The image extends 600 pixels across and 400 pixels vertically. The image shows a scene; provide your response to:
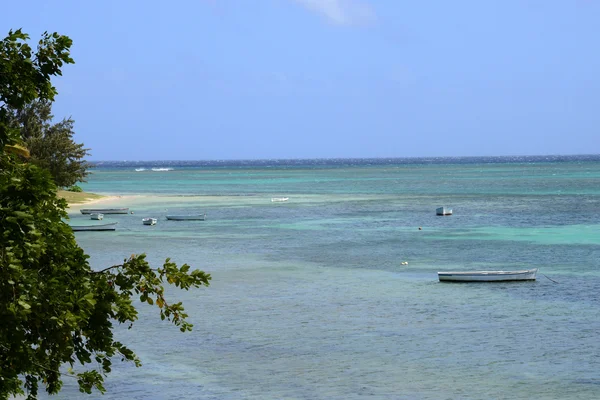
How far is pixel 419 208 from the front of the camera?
85.5 metres

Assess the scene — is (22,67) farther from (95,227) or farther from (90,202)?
(90,202)

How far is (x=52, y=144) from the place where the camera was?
82.5 meters

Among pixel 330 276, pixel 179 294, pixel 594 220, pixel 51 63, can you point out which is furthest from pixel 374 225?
pixel 51 63

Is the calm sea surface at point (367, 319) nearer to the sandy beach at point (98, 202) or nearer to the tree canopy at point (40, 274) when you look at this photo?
the tree canopy at point (40, 274)

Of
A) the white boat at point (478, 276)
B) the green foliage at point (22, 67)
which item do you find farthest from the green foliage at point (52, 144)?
the green foliage at point (22, 67)

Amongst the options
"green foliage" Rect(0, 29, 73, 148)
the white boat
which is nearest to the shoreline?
the white boat

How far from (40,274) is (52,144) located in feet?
248

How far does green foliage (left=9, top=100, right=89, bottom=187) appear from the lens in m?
82.2

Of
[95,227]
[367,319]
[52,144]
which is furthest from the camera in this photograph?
[52,144]

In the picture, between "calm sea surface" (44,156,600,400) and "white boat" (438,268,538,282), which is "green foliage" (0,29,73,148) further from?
"white boat" (438,268,538,282)

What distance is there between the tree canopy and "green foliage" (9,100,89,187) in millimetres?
71147

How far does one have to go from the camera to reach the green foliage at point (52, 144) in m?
82.2

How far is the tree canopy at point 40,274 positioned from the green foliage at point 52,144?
233ft

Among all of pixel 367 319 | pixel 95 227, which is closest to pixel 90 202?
pixel 95 227
